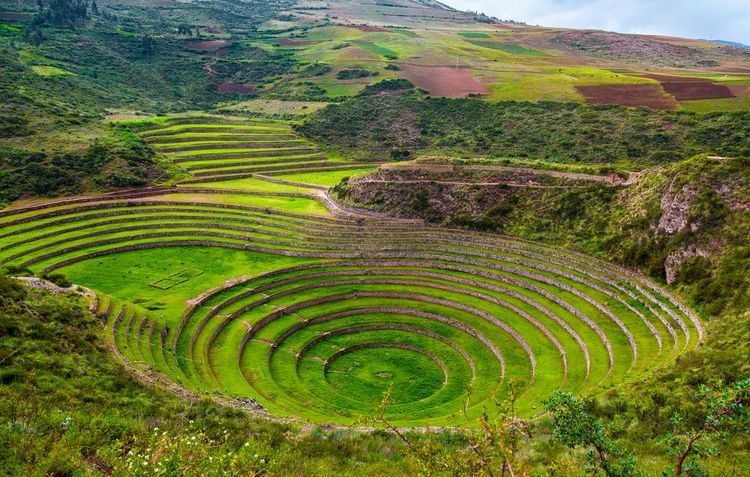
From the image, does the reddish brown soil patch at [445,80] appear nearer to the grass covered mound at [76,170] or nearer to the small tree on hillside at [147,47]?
the grass covered mound at [76,170]

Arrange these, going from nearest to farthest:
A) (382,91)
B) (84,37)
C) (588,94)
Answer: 1. (588,94)
2. (382,91)
3. (84,37)

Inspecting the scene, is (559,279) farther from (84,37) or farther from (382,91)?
(84,37)

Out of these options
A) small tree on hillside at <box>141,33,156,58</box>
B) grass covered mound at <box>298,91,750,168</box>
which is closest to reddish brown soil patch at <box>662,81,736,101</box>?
grass covered mound at <box>298,91,750,168</box>

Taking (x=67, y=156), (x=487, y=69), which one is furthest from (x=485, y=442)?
(x=487, y=69)

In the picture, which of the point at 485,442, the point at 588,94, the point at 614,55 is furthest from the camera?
the point at 614,55

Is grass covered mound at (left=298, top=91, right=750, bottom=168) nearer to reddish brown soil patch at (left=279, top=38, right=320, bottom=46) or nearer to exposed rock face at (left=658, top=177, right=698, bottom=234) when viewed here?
exposed rock face at (left=658, top=177, right=698, bottom=234)

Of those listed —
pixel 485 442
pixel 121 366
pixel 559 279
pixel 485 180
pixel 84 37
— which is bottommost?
pixel 121 366

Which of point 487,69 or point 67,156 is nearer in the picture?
point 67,156
